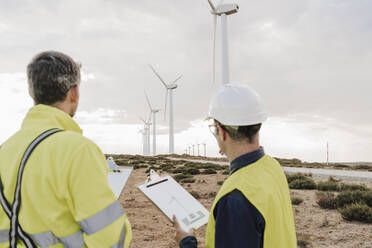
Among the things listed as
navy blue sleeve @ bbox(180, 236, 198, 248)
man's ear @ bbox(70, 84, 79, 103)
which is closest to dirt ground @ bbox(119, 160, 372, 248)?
navy blue sleeve @ bbox(180, 236, 198, 248)

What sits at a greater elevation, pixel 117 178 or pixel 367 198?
pixel 117 178

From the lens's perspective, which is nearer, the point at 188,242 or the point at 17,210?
the point at 17,210

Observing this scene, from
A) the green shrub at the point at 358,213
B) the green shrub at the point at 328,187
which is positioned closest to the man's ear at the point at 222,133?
the green shrub at the point at 358,213

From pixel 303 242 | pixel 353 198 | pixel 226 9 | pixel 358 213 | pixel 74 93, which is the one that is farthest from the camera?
pixel 226 9

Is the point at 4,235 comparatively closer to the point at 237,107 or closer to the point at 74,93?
the point at 74,93

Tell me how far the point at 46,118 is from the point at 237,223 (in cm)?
117

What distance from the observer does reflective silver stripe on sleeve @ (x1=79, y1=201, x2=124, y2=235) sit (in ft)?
5.31

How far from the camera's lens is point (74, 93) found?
1997mm

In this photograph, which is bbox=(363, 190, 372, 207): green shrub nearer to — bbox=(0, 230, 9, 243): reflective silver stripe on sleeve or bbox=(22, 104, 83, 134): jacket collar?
bbox=(22, 104, 83, 134): jacket collar

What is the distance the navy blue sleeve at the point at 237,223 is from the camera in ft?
5.78

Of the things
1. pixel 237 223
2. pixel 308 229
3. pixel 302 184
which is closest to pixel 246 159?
pixel 237 223

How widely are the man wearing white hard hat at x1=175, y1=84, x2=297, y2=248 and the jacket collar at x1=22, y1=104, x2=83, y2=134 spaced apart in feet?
3.11

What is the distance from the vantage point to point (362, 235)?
712 cm

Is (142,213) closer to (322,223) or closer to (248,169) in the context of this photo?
(322,223)
